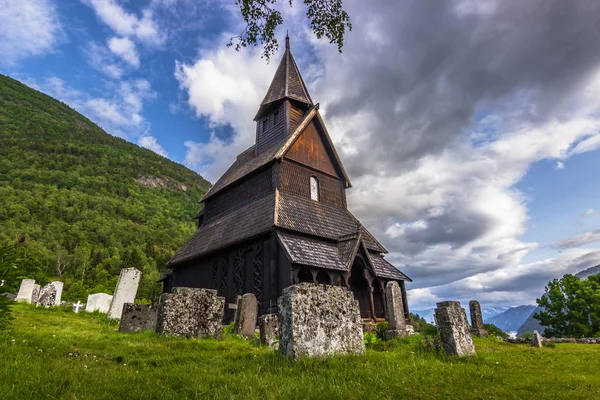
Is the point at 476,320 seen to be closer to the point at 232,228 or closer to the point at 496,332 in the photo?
the point at 496,332

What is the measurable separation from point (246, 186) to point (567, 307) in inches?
1306

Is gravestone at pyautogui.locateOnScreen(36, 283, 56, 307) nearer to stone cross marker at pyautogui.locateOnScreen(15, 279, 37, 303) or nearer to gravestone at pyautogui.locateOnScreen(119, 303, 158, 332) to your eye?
stone cross marker at pyautogui.locateOnScreen(15, 279, 37, 303)

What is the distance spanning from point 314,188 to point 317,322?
653 inches

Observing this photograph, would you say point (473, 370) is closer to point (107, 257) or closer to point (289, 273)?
point (289, 273)

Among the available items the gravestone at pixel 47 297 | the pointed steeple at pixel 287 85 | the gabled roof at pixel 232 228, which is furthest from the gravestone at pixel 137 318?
the pointed steeple at pixel 287 85

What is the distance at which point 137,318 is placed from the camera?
Result: 1158cm

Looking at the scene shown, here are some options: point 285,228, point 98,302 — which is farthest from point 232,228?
point 98,302

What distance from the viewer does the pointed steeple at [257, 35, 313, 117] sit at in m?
25.8


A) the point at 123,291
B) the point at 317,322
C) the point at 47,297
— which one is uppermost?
the point at 47,297

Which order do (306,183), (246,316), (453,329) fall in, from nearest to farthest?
(453,329) < (246,316) < (306,183)

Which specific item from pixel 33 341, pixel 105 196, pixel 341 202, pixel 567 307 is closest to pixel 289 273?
pixel 341 202

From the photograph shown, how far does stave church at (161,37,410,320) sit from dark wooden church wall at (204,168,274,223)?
0.24 feet

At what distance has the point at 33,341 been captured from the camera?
6344mm

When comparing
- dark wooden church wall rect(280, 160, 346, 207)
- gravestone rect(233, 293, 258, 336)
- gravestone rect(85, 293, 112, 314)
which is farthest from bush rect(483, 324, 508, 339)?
gravestone rect(85, 293, 112, 314)
